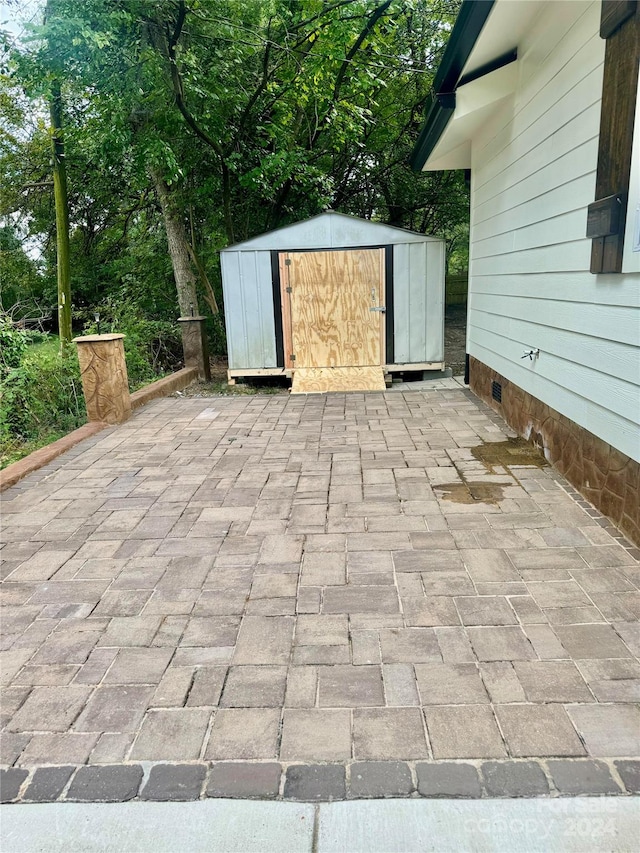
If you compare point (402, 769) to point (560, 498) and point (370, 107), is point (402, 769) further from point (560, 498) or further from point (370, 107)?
point (370, 107)

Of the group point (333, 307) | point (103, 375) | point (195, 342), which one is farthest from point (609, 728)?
point (195, 342)

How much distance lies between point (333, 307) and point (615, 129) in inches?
185

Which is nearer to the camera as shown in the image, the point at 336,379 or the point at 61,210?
the point at 336,379

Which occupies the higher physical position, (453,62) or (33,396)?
(453,62)

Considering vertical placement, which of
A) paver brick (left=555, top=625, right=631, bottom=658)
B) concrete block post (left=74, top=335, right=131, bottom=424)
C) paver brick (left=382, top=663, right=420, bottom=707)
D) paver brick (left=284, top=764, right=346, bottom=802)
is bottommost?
paver brick (left=284, top=764, right=346, bottom=802)

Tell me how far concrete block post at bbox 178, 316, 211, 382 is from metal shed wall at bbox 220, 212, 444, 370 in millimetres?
704

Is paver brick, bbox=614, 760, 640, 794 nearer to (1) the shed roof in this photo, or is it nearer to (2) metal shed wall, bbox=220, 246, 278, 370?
(2) metal shed wall, bbox=220, 246, 278, 370

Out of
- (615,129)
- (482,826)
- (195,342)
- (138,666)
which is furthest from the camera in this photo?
(195,342)

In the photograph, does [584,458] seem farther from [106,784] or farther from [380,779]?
[106,784]

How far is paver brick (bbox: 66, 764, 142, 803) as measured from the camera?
1.52 m

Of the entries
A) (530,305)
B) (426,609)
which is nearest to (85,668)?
(426,609)

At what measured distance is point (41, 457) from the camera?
14.4ft

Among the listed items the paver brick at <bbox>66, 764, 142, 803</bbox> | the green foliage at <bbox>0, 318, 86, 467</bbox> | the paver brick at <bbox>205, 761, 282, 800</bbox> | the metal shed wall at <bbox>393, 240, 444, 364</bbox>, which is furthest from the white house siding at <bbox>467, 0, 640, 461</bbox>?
the green foliage at <bbox>0, 318, 86, 467</bbox>

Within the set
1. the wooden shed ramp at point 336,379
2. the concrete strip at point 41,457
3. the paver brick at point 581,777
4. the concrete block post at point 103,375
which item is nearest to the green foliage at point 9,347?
the concrete block post at point 103,375
